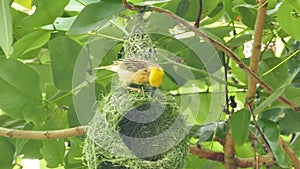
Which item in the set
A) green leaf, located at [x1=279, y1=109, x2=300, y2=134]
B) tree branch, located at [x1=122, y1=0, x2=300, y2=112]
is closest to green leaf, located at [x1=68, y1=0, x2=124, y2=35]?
tree branch, located at [x1=122, y1=0, x2=300, y2=112]

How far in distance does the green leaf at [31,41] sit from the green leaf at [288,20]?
29 centimetres

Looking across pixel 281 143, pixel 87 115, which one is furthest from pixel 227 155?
pixel 87 115

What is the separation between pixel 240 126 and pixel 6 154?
1.11 feet

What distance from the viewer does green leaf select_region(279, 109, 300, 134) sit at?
0.84 metres

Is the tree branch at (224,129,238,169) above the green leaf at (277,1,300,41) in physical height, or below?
below

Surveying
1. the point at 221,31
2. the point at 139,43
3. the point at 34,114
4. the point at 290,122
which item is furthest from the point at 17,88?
the point at 290,122

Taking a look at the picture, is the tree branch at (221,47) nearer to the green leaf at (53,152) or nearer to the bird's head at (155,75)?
the bird's head at (155,75)

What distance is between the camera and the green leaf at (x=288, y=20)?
2.26 ft

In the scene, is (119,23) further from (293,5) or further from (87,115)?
(293,5)

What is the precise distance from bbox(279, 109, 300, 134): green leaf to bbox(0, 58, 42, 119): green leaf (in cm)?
35

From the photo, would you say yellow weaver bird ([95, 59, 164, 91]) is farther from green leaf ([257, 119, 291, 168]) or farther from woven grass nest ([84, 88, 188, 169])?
green leaf ([257, 119, 291, 168])

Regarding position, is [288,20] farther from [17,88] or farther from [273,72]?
[17,88]

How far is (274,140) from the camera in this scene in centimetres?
72

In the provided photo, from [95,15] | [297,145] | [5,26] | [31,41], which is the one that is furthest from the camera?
[297,145]
